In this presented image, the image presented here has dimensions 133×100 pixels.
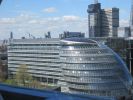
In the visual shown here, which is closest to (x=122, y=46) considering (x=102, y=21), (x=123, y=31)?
(x=123, y=31)

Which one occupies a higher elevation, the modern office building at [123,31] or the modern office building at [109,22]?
the modern office building at [109,22]

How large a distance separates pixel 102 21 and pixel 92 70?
111 feet

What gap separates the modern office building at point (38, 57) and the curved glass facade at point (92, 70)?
5105mm

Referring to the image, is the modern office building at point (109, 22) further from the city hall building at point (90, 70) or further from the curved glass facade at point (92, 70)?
the curved glass facade at point (92, 70)

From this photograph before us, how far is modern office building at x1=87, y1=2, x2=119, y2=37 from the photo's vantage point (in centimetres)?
5844

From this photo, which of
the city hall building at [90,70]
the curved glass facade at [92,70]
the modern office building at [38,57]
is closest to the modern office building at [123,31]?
the modern office building at [38,57]

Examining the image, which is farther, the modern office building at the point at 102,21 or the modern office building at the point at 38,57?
the modern office building at the point at 102,21

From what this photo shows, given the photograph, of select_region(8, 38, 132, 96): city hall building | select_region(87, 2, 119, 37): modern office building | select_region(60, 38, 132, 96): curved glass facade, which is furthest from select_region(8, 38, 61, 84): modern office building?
select_region(87, 2, 119, 37): modern office building

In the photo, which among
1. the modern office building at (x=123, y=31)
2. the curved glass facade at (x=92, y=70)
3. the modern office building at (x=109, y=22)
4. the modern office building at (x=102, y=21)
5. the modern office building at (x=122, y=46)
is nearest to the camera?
the curved glass facade at (x=92, y=70)

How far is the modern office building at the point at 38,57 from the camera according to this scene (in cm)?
3591

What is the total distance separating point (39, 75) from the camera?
122 ft

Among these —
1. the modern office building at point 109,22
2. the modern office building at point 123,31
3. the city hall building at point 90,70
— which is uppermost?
the modern office building at point 109,22

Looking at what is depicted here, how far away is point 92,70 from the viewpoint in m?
27.3

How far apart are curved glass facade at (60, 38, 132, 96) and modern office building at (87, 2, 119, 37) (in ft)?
94.4
